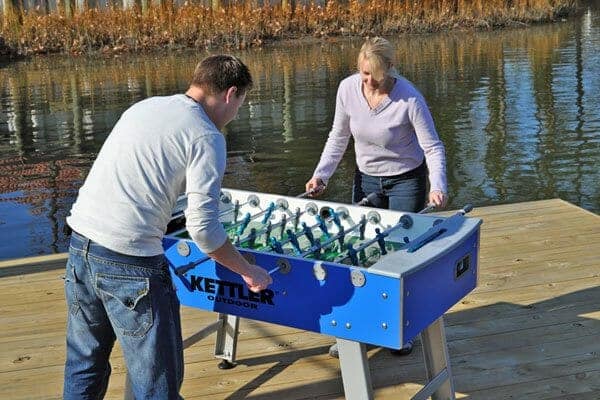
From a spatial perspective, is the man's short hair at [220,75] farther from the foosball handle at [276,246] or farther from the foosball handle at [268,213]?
the foosball handle at [268,213]

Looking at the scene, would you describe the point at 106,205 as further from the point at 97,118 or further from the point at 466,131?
the point at 97,118

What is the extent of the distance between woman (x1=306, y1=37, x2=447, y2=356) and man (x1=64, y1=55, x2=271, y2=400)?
1.23m

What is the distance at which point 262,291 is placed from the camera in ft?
9.56

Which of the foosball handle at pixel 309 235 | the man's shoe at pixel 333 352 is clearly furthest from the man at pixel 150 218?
the man's shoe at pixel 333 352

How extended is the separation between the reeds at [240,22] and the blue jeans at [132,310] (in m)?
19.1

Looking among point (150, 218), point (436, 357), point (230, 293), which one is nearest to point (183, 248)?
point (230, 293)

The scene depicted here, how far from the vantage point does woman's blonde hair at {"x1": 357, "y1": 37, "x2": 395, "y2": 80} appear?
12.0ft

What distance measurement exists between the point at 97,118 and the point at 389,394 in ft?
32.8

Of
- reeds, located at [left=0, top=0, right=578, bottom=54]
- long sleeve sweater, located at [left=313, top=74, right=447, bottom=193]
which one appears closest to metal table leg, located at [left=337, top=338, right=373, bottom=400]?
long sleeve sweater, located at [left=313, top=74, right=447, bottom=193]

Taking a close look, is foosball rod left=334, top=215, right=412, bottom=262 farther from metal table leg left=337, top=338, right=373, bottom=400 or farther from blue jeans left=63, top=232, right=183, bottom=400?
blue jeans left=63, top=232, right=183, bottom=400

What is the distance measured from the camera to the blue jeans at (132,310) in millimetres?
2566

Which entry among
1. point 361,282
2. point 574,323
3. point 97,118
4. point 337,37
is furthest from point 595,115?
point 337,37

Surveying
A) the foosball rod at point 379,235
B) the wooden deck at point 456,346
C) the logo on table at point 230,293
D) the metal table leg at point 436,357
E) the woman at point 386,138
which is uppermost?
the woman at point 386,138

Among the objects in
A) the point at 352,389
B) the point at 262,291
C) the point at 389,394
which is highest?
the point at 262,291
